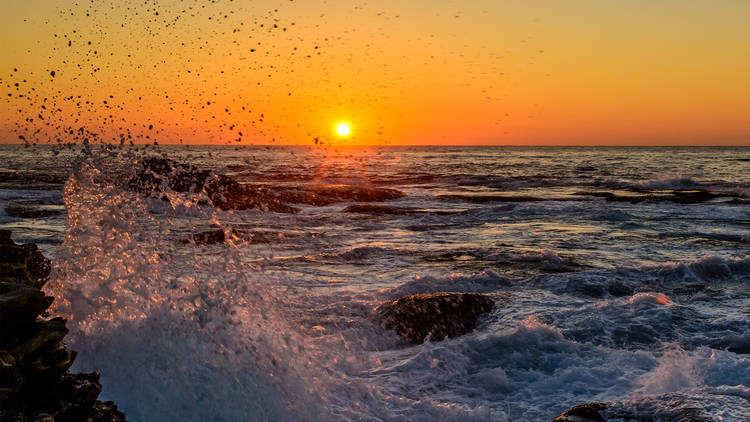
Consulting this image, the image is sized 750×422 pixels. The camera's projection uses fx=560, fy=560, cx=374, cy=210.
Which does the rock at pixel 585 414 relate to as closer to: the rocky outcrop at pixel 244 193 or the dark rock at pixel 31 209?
the rocky outcrop at pixel 244 193

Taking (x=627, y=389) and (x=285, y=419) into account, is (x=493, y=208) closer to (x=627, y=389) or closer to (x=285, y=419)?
(x=627, y=389)

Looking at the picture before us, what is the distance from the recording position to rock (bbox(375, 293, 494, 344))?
6.97 metres

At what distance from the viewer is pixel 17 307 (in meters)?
3.87

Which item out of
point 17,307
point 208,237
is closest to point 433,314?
point 17,307

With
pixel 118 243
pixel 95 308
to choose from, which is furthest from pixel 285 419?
pixel 118 243

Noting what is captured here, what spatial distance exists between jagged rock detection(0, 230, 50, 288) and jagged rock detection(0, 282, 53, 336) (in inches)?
37.6

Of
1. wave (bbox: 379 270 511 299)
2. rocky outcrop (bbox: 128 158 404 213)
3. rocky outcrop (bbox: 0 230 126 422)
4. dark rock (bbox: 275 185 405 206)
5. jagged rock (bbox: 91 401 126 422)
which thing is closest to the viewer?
rocky outcrop (bbox: 0 230 126 422)

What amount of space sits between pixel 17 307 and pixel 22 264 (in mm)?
1692

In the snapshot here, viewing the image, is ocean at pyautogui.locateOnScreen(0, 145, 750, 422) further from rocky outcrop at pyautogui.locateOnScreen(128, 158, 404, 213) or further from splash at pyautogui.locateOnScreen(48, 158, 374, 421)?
rocky outcrop at pyautogui.locateOnScreen(128, 158, 404, 213)

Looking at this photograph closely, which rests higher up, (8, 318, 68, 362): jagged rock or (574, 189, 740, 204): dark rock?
(8, 318, 68, 362): jagged rock

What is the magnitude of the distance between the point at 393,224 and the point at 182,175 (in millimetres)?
13259

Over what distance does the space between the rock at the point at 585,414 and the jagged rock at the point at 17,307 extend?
397cm

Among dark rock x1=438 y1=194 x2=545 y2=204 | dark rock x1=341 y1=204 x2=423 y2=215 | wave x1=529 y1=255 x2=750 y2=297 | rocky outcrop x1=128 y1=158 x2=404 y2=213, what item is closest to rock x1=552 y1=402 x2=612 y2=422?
wave x1=529 y1=255 x2=750 y2=297

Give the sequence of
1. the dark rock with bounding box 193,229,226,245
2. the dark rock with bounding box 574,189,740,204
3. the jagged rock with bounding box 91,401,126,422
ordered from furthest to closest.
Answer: the dark rock with bounding box 574,189,740,204 → the dark rock with bounding box 193,229,226,245 → the jagged rock with bounding box 91,401,126,422
